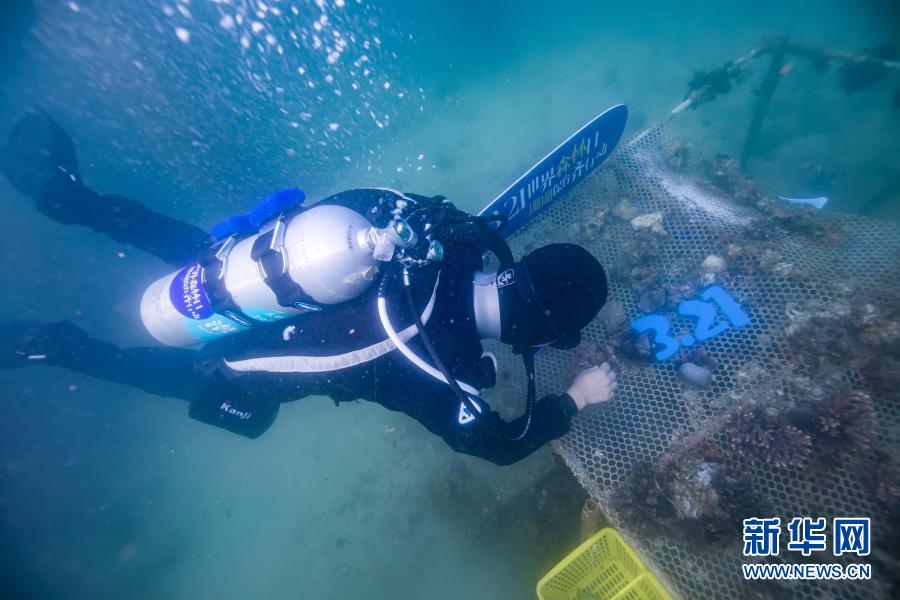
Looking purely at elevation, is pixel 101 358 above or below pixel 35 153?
below

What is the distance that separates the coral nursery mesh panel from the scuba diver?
0.78 meters

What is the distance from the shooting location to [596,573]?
3.90 metres

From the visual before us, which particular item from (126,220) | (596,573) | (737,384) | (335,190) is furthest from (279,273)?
(335,190)

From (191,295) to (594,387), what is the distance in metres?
4.45

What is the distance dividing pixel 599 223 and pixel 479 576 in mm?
5650

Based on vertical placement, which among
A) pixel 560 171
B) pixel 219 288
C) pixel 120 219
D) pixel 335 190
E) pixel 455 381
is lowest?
pixel 455 381

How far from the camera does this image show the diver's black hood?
2844 mm

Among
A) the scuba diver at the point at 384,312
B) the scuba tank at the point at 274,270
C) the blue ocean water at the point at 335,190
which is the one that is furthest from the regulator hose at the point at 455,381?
the blue ocean water at the point at 335,190

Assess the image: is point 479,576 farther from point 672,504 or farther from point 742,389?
point 742,389

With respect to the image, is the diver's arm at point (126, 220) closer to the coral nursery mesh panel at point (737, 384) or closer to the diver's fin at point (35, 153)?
the diver's fin at point (35, 153)

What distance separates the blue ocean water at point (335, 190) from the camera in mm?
6527

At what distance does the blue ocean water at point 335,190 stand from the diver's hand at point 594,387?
2.43m

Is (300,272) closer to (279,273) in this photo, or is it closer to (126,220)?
(279,273)

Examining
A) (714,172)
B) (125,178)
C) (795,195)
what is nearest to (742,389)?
(714,172)
